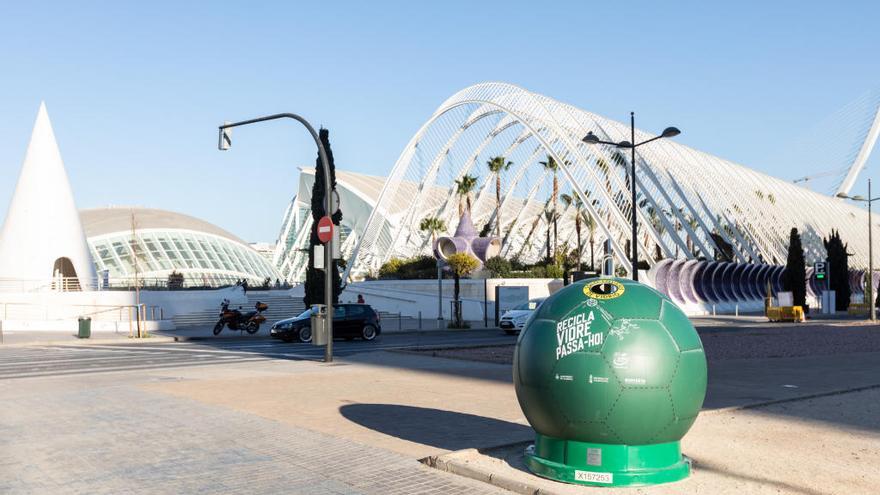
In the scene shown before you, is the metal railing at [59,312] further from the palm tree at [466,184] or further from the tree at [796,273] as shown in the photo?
the tree at [796,273]

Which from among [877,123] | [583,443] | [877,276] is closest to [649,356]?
[583,443]

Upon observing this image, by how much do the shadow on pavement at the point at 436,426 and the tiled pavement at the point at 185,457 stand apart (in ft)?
2.79

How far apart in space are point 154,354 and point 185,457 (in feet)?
51.2

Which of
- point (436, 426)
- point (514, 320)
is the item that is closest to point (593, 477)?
point (436, 426)

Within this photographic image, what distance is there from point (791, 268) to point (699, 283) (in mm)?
7248

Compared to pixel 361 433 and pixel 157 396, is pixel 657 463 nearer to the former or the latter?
pixel 361 433

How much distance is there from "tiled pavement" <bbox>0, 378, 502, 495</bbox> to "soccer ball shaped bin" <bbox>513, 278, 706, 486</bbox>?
2.76 ft

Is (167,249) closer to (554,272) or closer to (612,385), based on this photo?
(554,272)

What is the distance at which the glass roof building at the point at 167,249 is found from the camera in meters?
67.4

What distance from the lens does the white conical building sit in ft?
148

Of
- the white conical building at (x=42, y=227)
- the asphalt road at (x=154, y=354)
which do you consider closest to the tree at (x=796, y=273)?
the asphalt road at (x=154, y=354)

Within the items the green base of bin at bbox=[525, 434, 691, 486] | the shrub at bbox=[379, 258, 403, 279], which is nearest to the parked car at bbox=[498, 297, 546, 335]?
the green base of bin at bbox=[525, 434, 691, 486]

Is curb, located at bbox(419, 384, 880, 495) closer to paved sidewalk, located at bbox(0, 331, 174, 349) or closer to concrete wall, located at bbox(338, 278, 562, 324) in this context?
paved sidewalk, located at bbox(0, 331, 174, 349)

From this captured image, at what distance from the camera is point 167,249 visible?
234ft
